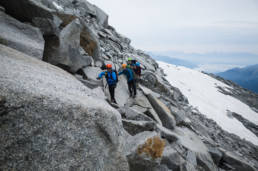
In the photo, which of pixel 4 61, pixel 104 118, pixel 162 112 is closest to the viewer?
pixel 4 61

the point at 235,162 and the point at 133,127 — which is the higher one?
the point at 133,127

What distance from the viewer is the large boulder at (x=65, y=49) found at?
6.18m

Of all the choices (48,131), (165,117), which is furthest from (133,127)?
(165,117)

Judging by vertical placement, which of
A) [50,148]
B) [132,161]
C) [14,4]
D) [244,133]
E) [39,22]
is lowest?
[244,133]

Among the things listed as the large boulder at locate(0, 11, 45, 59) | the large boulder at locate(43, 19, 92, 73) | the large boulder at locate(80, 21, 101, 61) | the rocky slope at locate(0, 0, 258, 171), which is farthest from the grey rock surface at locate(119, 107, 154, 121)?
the large boulder at locate(80, 21, 101, 61)

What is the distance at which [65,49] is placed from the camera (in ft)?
21.7

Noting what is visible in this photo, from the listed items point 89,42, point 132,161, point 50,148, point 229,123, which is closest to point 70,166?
point 50,148

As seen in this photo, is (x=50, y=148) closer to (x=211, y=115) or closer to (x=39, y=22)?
(x=39, y=22)

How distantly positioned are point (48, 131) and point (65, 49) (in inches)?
217

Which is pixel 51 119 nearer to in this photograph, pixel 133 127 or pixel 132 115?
pixel 133 127

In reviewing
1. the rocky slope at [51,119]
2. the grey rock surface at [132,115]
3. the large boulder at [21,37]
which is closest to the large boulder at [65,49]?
the rocky slope at [51,119]

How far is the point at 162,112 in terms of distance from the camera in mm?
9742

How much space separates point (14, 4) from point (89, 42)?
17.6 feet

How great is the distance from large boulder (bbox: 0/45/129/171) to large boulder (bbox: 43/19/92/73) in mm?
3496
